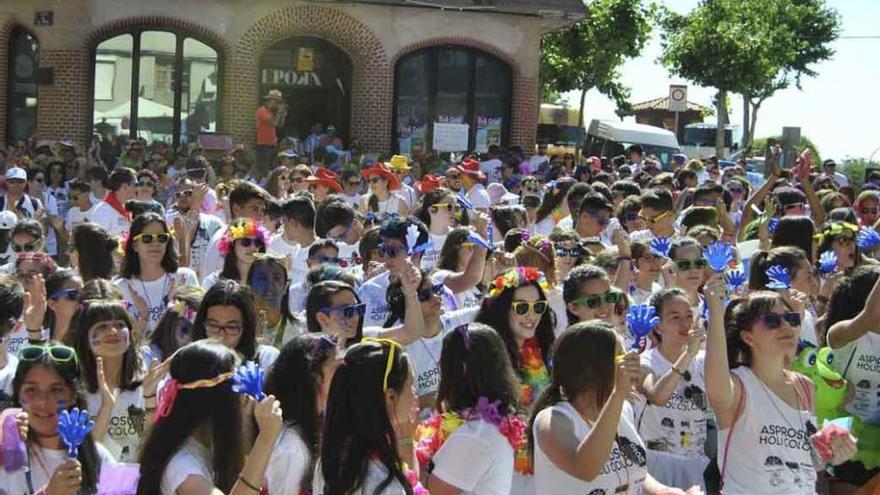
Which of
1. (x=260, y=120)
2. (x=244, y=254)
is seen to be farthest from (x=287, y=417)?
(x=260, y=120)

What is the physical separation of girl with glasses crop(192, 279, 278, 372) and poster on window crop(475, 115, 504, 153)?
65.7 feet

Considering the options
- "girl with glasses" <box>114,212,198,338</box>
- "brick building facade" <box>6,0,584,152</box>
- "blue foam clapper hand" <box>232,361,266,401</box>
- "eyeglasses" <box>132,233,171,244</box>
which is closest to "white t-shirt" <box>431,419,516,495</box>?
"blue foam clapper hand" <box>232,361,266,401</box>

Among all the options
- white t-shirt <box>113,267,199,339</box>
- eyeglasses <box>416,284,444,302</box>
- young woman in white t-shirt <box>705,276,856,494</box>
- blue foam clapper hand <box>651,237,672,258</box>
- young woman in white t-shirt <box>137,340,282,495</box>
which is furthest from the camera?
blue foam clapper hand <box>651,237,672,258</box>

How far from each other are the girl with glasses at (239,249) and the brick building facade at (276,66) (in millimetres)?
16373

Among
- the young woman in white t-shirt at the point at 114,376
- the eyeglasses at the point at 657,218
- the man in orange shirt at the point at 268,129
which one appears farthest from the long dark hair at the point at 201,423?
the man in orange shirt at the point at 268,129

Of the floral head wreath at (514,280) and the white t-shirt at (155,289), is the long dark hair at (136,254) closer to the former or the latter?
the white t-shirt at (155,289)

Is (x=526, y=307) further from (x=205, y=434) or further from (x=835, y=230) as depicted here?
(x=835, y=230)

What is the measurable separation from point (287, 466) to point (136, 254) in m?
3.75

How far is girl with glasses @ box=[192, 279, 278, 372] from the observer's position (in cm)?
622

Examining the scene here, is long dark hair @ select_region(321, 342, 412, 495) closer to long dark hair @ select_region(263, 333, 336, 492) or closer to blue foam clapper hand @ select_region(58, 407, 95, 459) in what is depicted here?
long dark hair @ select_region(263, 333, 336, 492)

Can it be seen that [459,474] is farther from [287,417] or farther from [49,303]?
[49,303]

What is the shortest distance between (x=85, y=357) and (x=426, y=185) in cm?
730

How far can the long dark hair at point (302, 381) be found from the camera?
4.96 meters

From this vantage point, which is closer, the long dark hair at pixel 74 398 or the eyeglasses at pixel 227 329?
the long dark hair at pixel 74 398
